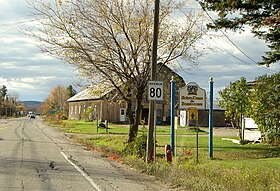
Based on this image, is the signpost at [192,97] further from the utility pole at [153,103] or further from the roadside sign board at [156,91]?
the roadside sign board at [156,91]

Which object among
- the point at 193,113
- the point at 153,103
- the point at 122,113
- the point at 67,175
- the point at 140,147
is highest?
the point at 122,113

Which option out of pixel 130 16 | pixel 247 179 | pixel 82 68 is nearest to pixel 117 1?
pixel 130 16

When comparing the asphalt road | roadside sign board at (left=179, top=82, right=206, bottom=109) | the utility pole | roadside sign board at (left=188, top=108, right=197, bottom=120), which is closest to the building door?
the asphalt road

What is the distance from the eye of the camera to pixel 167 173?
13773 millimetres

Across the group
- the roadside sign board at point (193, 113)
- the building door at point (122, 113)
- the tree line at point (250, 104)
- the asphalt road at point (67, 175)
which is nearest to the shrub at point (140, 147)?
the asphalt road at point (67, 175)

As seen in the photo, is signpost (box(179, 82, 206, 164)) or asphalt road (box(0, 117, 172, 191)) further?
signpost (box(179, 82, 206, 164))

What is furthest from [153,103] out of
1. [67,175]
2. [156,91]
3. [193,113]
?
[67,175]

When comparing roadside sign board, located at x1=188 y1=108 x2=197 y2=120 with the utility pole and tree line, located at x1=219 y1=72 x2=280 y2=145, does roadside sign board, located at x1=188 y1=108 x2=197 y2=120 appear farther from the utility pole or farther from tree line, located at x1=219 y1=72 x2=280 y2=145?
tree line, located at x1=219 y1=72 x2=280 y2=145

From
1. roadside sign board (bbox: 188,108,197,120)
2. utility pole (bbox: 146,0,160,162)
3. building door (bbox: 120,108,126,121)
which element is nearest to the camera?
utility pole (bbox: 146,0,160,162)

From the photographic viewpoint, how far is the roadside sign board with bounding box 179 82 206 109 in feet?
60.6

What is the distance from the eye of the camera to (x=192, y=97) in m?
18.6

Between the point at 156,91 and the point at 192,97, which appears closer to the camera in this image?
the point at 156,91

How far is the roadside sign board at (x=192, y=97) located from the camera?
60.6 ft

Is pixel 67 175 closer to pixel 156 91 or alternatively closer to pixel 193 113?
pixel 156 91
